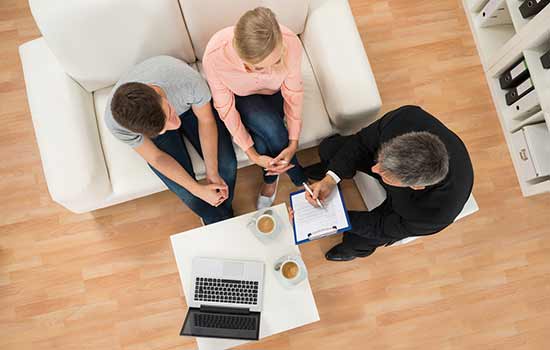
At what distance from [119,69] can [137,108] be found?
60 cm

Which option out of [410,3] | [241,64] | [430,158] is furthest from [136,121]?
[410,3]

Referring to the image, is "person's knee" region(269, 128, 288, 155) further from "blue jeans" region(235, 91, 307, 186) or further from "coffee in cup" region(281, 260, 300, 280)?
"coffee in cup" region(281, 260, 300, 280)

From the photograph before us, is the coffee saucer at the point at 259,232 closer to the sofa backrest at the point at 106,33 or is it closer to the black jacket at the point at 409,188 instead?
the black jacket at the point at 409,188

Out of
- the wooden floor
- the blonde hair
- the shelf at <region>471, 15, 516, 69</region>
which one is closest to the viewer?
the blonde hair

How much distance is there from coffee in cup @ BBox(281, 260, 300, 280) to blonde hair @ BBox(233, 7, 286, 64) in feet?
2.74

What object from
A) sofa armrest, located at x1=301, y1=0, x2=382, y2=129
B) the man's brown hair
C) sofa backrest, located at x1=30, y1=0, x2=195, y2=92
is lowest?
sofa armrest, located at x1=301, y1=0, x2=382, y2=129

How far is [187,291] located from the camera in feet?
5.54

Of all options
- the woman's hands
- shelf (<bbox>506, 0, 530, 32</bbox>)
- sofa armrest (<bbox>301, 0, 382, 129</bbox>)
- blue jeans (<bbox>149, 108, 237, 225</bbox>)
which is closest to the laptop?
blue jeans (<bbox>149, 108, 237, 225</bbox>)

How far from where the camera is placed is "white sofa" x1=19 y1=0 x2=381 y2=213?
158 centimetres

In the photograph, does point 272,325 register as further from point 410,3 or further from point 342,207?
point 410,3

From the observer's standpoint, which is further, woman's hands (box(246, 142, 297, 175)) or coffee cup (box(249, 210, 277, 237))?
woman's hands (box(246, 142, 297, 175))

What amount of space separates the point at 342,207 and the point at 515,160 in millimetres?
1420

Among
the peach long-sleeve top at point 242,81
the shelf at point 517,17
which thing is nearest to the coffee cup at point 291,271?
the peach long-sleeve top at point 242,81

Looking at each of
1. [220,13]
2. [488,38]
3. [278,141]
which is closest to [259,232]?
[278,141]
